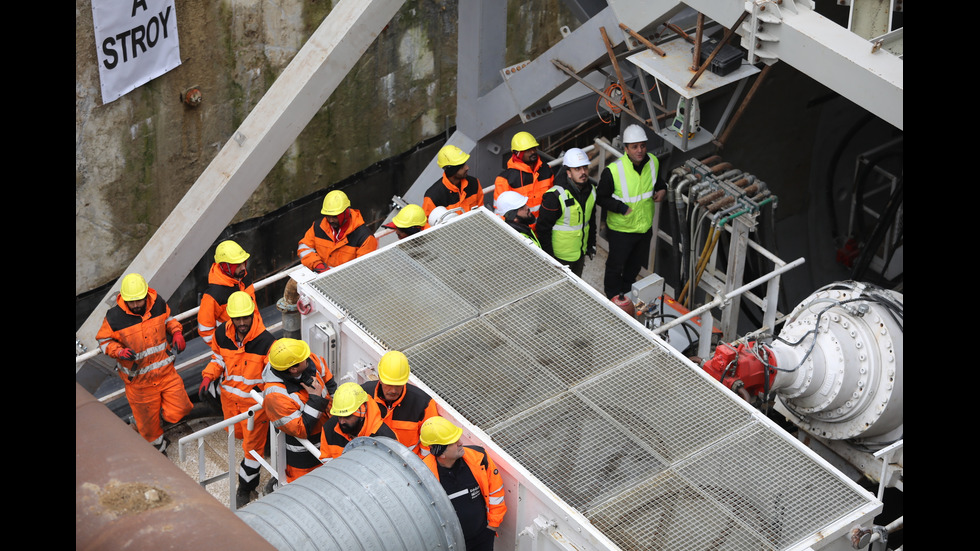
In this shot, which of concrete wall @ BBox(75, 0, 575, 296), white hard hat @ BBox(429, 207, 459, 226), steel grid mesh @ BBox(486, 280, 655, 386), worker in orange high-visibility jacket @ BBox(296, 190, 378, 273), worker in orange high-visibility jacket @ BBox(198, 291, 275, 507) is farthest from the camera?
concrete wall @ BBox(75, 0, 575, 296)

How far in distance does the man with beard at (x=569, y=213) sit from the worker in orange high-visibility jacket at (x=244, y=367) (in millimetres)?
2399

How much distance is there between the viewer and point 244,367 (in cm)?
880

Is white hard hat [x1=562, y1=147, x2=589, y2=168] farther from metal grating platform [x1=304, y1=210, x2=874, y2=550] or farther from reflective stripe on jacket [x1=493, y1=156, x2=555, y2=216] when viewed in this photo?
metal grating platform [x1=304, y1=210, x2=874, y2=550]

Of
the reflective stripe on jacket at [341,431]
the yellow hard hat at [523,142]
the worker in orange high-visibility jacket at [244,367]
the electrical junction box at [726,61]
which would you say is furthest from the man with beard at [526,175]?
the reflective stripe on jacket at [341,431]

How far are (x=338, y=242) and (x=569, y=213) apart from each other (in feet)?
6.12

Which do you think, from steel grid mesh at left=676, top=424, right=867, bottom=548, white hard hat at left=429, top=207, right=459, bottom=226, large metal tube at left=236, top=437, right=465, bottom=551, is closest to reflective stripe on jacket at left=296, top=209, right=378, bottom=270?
white hard hat at left=429, top=207, right=459, bottom=226

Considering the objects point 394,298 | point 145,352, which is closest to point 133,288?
point 145,352

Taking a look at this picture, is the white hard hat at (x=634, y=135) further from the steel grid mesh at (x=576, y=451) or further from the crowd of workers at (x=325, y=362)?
the steel grid mesh at (x=576, y=451)

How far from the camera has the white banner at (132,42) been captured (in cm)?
1119

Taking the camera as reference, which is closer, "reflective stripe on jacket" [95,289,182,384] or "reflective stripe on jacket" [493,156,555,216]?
"reflective stripe on jacket" [95,289,182,384]

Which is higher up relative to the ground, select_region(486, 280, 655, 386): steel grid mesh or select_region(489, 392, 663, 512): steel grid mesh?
select_region(486, 280, 655, 386): steel grid mesh

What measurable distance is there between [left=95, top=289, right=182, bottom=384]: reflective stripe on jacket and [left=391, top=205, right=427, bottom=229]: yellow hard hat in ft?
6.07

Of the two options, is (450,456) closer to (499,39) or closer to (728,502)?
(728,502)

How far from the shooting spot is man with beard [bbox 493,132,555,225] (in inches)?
400
